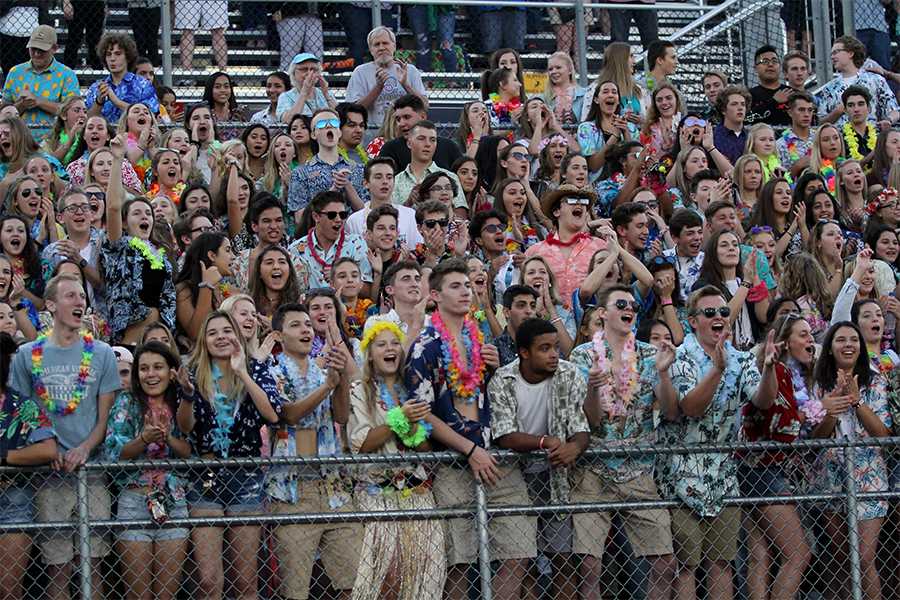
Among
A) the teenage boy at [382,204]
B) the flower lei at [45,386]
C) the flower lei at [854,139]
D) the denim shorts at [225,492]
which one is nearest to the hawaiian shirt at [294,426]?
the denim shorts at [225,492]

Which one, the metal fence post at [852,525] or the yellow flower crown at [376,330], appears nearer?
the metal fence post at [852,525]

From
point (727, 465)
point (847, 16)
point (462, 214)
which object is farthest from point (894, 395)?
point (847, 16)

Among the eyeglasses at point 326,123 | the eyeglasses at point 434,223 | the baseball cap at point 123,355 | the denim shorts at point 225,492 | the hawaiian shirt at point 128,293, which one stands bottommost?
the denim shorts at point 225,492

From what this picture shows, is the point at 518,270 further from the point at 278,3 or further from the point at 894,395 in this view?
the point at 278,3

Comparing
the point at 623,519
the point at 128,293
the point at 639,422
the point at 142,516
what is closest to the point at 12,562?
the point at 142,516

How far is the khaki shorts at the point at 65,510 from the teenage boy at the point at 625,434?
225 cm

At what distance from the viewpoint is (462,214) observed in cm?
1331

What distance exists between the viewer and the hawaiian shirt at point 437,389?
9.37 m

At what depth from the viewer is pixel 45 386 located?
9367mm

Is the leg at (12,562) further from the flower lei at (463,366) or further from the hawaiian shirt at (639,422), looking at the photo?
the hawaiian shirt at (639,422)

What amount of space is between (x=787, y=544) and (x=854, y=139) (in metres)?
6.64

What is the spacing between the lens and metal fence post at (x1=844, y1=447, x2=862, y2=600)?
31.0 ft

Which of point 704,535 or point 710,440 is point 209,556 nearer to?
point 704,535

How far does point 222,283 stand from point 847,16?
824 cm
